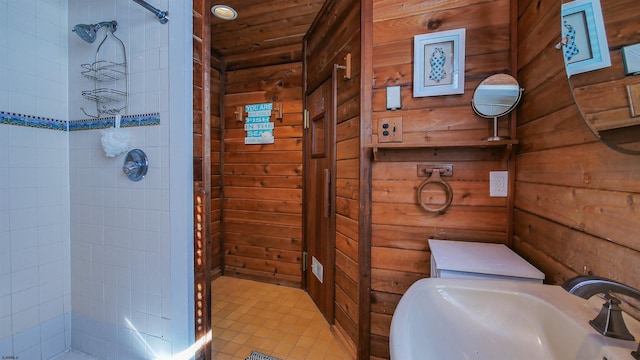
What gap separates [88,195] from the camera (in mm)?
1567

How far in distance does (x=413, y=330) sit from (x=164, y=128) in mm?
1495

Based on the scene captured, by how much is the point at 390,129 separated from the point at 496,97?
531 mm

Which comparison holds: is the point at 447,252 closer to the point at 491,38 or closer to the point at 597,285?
the point at 597,285

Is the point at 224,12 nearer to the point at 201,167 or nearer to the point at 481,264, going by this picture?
the point at 201,167

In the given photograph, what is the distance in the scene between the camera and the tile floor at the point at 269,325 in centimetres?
167

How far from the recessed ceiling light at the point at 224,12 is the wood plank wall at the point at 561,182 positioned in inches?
74.7

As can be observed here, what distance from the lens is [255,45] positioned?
2572mm

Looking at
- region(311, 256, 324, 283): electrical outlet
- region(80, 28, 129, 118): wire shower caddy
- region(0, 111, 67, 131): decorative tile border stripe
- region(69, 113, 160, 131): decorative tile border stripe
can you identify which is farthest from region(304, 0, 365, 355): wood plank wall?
region(0, 111, 67, 131): decorative tile border stripe

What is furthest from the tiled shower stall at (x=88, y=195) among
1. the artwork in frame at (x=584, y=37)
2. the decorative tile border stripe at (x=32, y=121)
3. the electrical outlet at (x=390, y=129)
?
the artwork in frame at (x=584, y=37)

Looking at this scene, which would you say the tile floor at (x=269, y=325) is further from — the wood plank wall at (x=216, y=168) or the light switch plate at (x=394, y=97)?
the light switch plate at (x=394, y=97)

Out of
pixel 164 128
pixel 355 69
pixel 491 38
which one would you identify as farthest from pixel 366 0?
pixel 164 128

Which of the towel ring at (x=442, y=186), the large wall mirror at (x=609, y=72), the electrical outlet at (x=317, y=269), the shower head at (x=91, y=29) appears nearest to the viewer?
the large wall mirror at (x=609, y=72)

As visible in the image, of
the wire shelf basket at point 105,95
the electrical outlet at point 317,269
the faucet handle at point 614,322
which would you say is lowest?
the electrical outlet at point 317,269

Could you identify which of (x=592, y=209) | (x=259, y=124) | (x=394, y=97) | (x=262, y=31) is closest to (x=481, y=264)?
(x=592, y=209)
